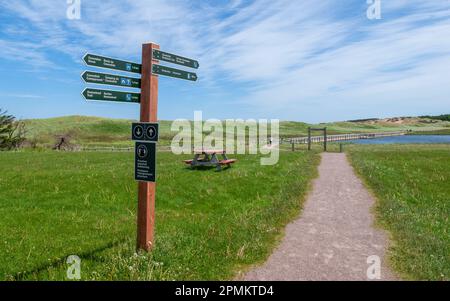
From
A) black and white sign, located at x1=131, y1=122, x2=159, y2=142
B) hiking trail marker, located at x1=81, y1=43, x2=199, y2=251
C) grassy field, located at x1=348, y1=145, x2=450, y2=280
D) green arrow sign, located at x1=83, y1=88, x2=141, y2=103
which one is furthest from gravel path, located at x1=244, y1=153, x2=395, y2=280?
green arrow sign, located at x1=83, y1=88, x2=141, y2=103

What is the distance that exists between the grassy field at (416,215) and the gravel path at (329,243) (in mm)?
419

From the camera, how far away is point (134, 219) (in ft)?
37.6

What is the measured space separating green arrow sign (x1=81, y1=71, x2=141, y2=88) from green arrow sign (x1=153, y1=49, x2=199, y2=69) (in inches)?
26.1

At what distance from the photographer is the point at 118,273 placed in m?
6.43

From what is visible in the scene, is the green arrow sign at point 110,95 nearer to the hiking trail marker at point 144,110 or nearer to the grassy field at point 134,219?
the hiking trail marker at point 144,110

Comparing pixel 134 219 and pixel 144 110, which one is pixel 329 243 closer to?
pixel 144 110

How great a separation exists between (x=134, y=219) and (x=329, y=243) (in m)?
6.07

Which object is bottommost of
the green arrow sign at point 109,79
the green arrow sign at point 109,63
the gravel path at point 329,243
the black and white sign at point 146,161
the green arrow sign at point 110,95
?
the gravel path at point 329,243

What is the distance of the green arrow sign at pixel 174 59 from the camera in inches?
298

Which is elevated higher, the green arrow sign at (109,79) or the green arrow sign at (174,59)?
the green arrow sign at (174,59)

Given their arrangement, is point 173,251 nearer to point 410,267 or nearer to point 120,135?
point 410,267

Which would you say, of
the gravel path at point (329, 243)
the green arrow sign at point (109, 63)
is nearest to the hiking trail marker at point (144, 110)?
the green arrow sign at point (109, 63)

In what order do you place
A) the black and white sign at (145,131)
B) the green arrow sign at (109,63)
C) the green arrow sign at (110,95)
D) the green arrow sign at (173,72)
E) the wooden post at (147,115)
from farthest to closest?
the green arrow sign at (173,72) < the wooden post at (147,115) < the black and white sign at (145,131) < the green arrow sign at (110,95) < the green arrow sign at (109,63)
